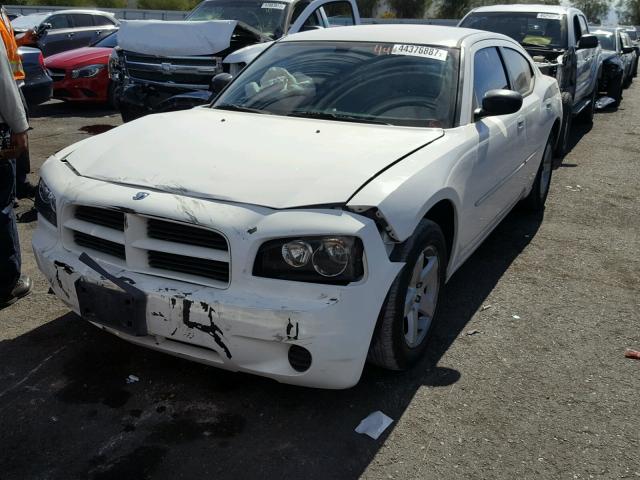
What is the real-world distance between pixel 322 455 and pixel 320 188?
1102 millimetres

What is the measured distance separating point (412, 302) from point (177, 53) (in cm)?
590

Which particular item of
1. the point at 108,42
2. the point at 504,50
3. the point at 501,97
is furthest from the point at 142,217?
the point at 108,42

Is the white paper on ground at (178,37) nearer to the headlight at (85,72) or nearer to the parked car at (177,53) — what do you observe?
the parked car at (177,53)

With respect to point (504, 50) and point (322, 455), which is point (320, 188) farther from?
point (504, 50)

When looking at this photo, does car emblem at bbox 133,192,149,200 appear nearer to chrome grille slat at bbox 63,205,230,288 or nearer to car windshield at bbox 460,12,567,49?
chrome grille slat at bbox 63,205,230,288

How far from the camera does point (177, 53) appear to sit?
8.08 metres

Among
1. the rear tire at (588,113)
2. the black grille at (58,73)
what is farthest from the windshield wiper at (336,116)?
the rear tire at (588,113)

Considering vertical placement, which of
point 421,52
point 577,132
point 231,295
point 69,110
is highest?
point 421,52

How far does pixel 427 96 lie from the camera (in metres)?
3.89

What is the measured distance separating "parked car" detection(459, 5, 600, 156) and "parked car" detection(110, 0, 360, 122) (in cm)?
280

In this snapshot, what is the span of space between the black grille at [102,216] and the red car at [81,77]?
8.31 m

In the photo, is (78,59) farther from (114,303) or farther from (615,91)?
(615,91)

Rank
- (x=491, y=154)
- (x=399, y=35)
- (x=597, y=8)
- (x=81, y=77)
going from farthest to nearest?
(x=597, y=8)
(x=81, y=77)
(x=399, y=35)
(x=491, y=154)

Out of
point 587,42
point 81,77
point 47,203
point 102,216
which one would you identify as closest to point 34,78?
point 81,77
